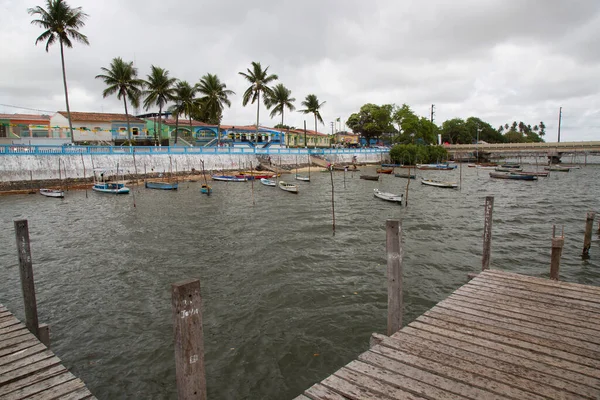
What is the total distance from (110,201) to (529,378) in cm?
3379

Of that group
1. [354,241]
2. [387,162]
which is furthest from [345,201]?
[387,162]

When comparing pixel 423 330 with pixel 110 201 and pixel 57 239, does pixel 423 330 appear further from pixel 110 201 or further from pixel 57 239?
pixel 110 201

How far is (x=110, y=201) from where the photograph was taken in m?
31.5

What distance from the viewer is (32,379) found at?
15.5ft

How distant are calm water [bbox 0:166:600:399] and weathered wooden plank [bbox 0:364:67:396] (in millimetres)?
2477

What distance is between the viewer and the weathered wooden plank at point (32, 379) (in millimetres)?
4518

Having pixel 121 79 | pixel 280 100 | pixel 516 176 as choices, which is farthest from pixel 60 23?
pixel 516 176

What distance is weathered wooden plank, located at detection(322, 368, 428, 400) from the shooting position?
4.05 metres

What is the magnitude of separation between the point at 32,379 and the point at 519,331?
7.22 m

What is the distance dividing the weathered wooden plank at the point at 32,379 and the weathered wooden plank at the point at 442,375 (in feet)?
14.1

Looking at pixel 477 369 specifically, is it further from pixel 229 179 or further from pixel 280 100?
pixel 280 100

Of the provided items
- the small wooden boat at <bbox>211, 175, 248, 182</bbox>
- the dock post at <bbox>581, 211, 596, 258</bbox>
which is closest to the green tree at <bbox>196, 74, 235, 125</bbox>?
the small wooden boat at <bbox>211, 175, 248, 182</bbox>

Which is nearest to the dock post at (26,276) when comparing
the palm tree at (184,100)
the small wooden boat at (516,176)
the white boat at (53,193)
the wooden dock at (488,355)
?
the wooden dock at (488,355)

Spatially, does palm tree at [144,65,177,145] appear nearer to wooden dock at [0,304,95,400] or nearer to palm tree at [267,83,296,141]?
palm tree at [267,83,296,141]
